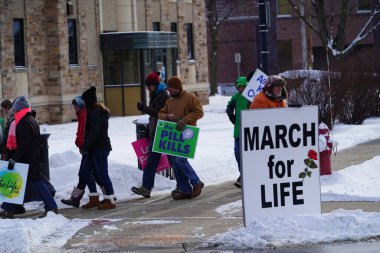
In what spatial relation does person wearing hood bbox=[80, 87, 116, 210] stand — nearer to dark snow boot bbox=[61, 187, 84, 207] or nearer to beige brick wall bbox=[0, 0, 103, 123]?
dark snow boot bbox=[61, 187, 84, 207]

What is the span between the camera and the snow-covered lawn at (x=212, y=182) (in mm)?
10414

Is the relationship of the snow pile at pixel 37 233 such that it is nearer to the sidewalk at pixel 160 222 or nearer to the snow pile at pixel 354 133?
the sidewalk at pixel 160 222

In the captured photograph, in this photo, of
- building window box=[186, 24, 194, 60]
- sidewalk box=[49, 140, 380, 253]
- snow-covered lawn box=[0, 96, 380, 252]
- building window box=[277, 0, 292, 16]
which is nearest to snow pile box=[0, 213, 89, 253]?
snow-covered lawn box=[0, 96, 380, 252]

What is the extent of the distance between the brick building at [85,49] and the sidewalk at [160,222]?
798 inches

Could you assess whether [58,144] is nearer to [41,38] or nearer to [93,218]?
[41,38]

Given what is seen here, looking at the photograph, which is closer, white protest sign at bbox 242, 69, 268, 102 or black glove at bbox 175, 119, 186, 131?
black glove at bbox 175, 119, 186, 131

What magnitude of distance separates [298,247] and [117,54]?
29.6 m

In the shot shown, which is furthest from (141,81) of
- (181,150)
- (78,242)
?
(78,242)

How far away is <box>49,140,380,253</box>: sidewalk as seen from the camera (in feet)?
34.8

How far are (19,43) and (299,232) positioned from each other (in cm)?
2558

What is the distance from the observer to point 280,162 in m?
10.7

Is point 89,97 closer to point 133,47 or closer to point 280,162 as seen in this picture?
point 280,162

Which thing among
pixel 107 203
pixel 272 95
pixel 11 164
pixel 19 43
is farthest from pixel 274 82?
pixel 19 43

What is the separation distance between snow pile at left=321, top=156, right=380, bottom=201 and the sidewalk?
15.1 inches
